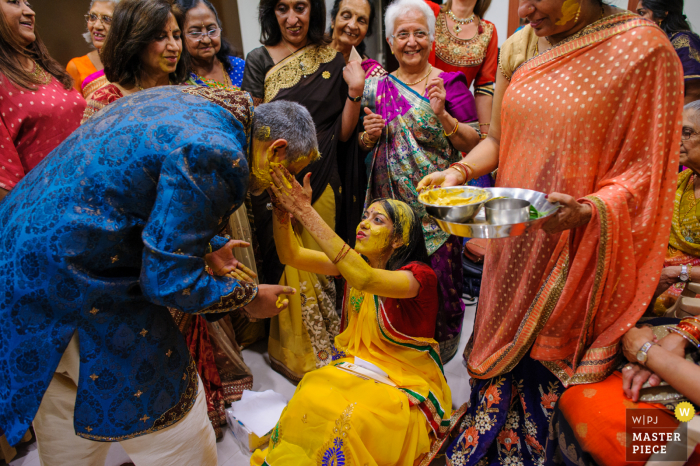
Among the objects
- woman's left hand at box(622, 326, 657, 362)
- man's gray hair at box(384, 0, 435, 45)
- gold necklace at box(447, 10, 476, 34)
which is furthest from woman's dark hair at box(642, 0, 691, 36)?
woman's left hand at box(622, 326, 657, 362)

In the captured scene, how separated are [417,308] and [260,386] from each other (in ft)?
4.08

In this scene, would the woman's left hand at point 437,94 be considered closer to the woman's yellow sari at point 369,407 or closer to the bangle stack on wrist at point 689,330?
the woman's yellow sari at point 369,407

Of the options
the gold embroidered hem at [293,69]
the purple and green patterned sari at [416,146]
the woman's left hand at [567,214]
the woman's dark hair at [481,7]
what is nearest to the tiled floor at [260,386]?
the purple and green patterned sari at [416,146]

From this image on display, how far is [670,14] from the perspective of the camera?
2939 mm

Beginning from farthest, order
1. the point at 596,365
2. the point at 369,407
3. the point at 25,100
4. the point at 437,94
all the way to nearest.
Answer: the point at 437,94, the point at 25,100, the point at 369,407, the point at 596,365

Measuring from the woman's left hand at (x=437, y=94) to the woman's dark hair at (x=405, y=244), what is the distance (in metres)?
0.71

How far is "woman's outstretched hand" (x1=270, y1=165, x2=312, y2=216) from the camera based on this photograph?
4.72ft

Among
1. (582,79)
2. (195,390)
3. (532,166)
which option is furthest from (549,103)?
(195,390)

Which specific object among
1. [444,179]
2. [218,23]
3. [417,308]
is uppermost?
[218,23]

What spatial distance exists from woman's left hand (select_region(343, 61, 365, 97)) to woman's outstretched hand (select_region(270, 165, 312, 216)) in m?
1.29

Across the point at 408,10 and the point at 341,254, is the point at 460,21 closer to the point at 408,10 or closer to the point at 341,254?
the point at 408,10

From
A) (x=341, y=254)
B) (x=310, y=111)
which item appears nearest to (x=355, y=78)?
(x=310, y=111)

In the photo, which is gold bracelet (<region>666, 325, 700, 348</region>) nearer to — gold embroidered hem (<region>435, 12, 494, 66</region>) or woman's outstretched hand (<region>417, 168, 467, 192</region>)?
woman's outstretched hand (<region>417, 168, 467, 192</region>)

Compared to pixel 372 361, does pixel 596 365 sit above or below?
above
